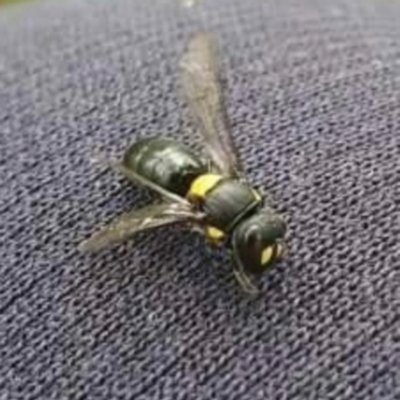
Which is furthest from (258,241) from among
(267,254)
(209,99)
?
(209,99)

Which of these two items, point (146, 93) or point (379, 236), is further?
point (146, 93)

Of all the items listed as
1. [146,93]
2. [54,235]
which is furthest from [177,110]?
[54,235]

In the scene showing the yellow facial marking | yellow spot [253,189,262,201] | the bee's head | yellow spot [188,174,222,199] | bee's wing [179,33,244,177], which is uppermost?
bee's wing [179,33,244,177]

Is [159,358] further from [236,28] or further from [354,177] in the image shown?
[236,28]

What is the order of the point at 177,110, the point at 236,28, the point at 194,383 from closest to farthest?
the point at 194,383 → the point at 177,110 → the point at 236,28

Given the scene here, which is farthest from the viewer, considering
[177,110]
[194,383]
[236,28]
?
[236,28]

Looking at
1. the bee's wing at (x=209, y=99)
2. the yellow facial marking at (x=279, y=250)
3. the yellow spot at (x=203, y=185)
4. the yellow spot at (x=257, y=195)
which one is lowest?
the yellow facial marking at (x=279, y=250)

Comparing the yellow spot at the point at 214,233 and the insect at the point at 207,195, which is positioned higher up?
the insect at the point at 207,195
